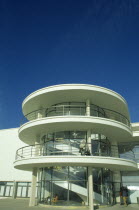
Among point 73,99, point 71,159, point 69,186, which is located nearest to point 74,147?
point 71,159

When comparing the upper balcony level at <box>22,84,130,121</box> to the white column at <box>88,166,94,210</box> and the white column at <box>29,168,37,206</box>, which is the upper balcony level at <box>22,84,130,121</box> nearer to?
the white column at <box>88,166,94,210</box>

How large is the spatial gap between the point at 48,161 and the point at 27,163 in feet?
7.53

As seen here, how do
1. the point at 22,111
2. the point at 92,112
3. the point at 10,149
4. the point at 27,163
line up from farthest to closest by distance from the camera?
the point at 10,149
the point at 22,111
the point at 92,112
the point at 27,163

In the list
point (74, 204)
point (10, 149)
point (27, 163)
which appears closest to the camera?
Result: point (74, 204)

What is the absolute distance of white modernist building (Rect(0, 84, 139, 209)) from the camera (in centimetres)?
1521

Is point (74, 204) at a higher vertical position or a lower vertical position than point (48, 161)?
lower

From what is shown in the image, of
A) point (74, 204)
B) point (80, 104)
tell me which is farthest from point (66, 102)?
point (74, 204)

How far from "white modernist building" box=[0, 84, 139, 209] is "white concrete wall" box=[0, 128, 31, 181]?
1113 centimetres

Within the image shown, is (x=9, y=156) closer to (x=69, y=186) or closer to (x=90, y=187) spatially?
(x=69, y=186)

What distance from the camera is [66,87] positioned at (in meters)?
17.4

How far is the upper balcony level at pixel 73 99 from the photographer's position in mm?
17484

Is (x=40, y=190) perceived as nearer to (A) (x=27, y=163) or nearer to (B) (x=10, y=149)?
(A) (x=27, y=163)

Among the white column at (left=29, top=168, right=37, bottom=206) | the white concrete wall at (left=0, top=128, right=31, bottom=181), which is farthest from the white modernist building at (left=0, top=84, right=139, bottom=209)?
the white concrete wall at (left=0, top=128, right=31, bottom=181)

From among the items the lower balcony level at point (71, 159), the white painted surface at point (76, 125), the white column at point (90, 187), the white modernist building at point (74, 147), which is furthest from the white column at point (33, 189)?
the white column at point (90, 187)
